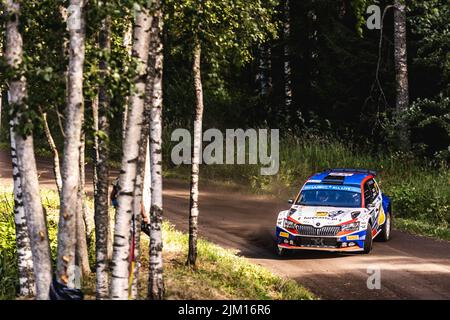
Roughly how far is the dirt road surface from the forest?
100cm

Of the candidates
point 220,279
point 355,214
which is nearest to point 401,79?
point 355,214

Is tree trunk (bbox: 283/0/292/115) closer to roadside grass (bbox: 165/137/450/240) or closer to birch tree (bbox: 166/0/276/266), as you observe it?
roadside grass (bbox: 165/137/450/240)

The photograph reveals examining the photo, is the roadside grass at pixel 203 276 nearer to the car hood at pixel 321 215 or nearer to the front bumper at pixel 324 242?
the front bumper at pixel 324 242

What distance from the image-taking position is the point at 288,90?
102 feet

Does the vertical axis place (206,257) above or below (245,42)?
below

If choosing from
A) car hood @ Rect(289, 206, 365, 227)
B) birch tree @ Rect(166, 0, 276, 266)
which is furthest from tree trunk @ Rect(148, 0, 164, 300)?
car hood @ Rect(289, 206, 365, 227)

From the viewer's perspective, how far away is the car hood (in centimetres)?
1658

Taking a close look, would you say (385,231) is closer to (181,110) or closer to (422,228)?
(422,228)

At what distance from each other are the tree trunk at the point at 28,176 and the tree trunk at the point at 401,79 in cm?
1813

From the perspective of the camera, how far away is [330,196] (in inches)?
699

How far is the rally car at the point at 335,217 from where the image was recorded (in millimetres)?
16469
